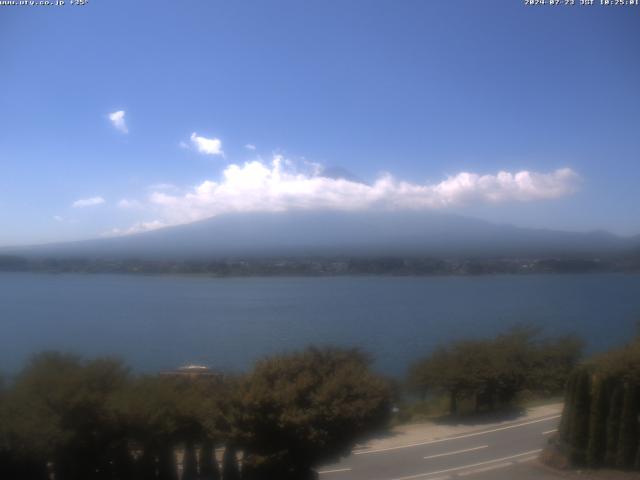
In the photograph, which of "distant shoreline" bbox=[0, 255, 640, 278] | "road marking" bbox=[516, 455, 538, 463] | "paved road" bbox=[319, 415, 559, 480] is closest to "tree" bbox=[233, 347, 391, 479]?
"paved road" bbox=[319, 415, 559, 480]

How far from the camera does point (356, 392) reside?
784 cm

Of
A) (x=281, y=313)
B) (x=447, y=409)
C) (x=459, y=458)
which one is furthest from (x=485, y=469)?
(x=281, y=313)

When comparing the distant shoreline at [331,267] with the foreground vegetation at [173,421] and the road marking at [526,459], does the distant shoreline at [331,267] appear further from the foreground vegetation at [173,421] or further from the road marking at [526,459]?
the foreground vegetation at [173,421]

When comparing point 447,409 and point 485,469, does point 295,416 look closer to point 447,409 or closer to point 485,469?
point 485,469

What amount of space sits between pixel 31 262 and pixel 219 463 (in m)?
40.0

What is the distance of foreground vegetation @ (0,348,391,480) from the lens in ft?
22.7

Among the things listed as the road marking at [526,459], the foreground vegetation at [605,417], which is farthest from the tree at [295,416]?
the foreground vegetation at [605,417]

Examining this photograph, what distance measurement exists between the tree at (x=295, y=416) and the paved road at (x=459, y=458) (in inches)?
53.7

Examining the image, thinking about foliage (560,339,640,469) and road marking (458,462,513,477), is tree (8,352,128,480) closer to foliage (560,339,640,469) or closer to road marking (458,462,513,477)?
road marking (458,462,513,477)

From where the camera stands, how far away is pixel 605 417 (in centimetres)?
829

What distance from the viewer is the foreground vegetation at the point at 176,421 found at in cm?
691

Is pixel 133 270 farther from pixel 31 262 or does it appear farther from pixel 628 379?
pixel 628 379

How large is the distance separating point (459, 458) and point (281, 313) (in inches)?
991

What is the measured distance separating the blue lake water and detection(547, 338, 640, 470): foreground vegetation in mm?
8721
